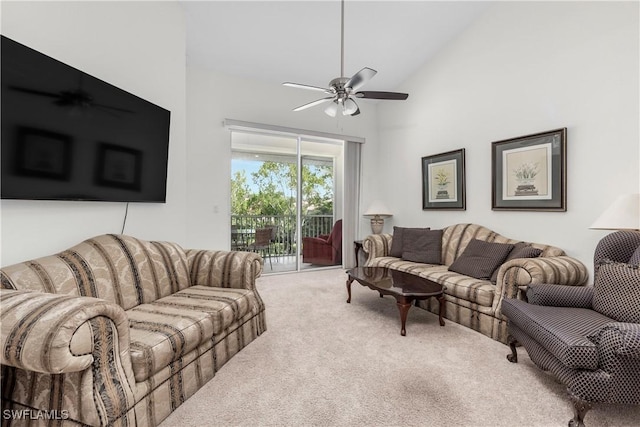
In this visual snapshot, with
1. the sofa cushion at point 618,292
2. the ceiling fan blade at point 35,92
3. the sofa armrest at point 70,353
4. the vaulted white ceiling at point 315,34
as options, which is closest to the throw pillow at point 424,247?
the sofa cushion at point 618,292

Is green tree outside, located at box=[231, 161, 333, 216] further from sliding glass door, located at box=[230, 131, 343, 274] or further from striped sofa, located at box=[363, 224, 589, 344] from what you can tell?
striped sofa, located at box=[363, 224, 589, 344]

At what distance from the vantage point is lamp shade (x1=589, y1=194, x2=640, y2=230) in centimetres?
205

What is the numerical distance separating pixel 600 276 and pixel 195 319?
253cm

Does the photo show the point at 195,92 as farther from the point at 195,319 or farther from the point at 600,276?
the point at 600,276

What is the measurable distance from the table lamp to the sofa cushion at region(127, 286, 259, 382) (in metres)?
3.04

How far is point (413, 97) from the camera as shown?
4637 mm

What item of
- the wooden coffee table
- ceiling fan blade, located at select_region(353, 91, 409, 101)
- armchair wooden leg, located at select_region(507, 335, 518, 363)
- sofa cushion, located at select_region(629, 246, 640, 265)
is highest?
ceiling fan blade, located at select_region(353, 91, 409, 101)

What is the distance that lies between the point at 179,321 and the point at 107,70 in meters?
2.00

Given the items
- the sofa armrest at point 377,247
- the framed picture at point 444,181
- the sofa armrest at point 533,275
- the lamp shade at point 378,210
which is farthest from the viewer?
the lamp shade at point 378,210

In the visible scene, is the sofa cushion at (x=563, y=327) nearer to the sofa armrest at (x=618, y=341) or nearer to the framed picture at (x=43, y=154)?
the sofa armrest at (x=618, y=341)

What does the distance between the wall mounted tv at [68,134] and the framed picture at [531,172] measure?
3.63 m

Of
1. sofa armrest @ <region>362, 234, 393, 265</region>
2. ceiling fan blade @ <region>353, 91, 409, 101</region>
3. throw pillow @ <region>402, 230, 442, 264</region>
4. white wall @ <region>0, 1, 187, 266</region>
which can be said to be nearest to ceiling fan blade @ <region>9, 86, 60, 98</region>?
white wall @ <region>0, 1, 187, 266</region>

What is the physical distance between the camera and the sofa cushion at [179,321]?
1378mm

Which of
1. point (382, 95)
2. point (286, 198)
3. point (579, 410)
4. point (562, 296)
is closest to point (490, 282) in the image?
point (562, 296)
